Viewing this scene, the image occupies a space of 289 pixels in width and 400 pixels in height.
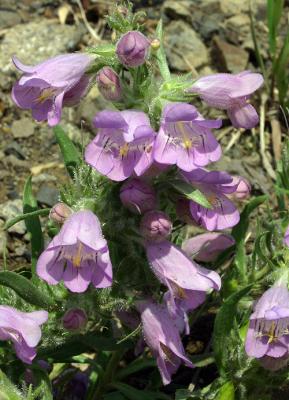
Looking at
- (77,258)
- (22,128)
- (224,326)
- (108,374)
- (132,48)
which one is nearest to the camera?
(132,48)

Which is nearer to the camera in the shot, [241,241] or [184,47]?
[241,241]

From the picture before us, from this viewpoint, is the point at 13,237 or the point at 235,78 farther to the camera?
the point at 13,237

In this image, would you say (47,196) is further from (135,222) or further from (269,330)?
(269,330)

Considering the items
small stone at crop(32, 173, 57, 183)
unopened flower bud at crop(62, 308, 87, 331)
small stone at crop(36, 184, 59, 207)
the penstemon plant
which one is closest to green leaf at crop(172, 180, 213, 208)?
the penstemon plant

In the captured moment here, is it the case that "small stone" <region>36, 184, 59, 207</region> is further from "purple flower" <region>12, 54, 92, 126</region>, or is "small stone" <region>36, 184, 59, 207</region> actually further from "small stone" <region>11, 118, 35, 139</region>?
"purple flower" <region>12, 54, 92, 126</region>

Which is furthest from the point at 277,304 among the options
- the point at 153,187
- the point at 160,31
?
the point at 160,31

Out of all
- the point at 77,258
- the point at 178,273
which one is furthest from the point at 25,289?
the point at 178,273

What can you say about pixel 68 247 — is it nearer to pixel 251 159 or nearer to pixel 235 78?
pixel 235 78

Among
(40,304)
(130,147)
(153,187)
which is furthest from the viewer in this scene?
(40,304)
